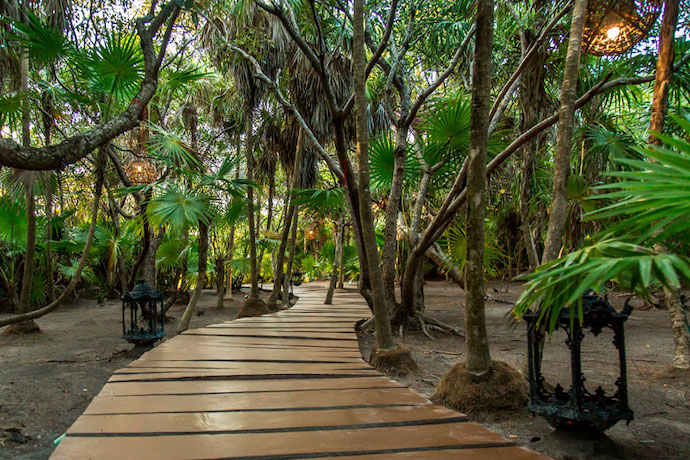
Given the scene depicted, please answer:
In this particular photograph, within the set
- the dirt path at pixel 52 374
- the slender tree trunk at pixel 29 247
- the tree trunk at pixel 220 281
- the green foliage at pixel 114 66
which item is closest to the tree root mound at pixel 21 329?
the dirt path at pixel 52 374

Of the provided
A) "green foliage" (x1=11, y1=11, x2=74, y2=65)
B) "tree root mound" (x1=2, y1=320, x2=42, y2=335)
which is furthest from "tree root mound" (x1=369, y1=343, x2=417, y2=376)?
"tree root mound" (x1=2, y1=320, x2=42, y2=335)

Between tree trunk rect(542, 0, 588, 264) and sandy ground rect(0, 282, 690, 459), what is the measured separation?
0.81 m

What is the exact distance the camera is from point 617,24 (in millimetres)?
4020

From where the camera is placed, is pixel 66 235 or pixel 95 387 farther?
pixel 66 235

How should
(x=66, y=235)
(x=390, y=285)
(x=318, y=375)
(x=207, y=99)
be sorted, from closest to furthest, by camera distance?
1. (x=318, y=375)
2. (x=390, y=285)
3. (x=66, y=235)
4. (x=207, y=99)

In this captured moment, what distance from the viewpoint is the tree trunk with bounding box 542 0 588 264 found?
2990mm

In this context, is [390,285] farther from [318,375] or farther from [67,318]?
[67,318]

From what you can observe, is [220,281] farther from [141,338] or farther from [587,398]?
[587,398]

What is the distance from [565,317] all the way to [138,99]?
3.41 meters

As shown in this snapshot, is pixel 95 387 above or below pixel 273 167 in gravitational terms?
below

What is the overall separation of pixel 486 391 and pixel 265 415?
4.57ft

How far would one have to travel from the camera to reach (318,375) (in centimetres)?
→ 320

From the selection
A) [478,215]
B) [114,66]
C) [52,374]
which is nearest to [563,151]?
[478,215]

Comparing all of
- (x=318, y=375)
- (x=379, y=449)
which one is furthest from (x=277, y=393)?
(x=379, y=449)
